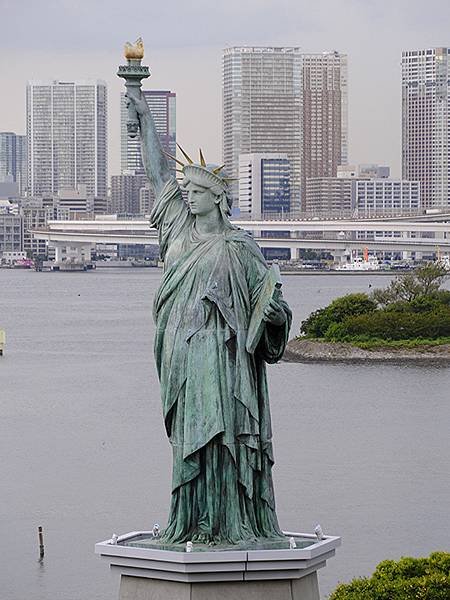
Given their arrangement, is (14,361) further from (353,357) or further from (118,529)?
(118,529)

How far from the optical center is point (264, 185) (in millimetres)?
129125

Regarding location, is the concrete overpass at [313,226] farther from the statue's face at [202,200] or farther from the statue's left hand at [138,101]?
the statue's face at [202,200]

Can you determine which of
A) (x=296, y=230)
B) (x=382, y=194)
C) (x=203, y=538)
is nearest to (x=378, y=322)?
(x=203, y=538)

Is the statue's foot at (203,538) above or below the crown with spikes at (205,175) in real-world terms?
below

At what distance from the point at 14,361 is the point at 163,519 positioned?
22.7 m

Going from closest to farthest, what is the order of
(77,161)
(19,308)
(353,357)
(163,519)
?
(163,519) → (353,357) → (19,308) → (77,161)

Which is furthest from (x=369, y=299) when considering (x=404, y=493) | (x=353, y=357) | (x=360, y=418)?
(x=404, y=493)

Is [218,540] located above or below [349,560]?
above

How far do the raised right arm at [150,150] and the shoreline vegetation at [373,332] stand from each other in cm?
3018

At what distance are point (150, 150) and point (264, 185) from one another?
12359 centimetres

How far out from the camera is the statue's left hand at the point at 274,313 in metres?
5.44

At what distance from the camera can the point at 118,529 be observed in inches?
619

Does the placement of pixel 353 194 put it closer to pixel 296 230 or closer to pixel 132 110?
pixel 296 230

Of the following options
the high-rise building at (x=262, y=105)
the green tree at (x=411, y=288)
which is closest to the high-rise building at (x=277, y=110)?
the high-rise building at (x=262, y=105)
